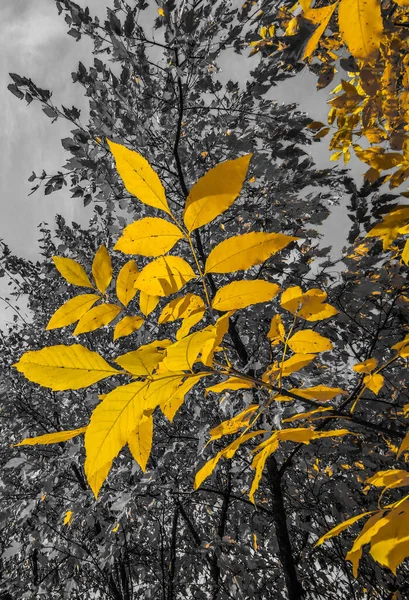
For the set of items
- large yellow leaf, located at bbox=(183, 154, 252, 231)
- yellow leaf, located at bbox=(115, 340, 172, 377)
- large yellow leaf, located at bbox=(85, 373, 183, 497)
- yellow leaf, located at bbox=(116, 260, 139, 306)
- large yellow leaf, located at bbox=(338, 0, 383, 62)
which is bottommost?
large yellow leaf, located at bbox=(85, 373, 183, 497)

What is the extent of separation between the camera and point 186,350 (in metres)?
0.39

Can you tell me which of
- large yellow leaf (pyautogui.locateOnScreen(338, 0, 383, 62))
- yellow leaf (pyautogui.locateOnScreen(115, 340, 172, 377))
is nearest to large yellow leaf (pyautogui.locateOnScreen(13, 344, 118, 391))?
yellow leaf (pyautogui.locateOnScreen(115, 340, 172, 377))

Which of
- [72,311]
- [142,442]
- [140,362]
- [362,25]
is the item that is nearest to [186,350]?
[140,362]

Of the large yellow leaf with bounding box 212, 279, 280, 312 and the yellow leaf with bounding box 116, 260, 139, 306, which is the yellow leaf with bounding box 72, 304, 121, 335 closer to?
the yellow leaf with bounding box 116, 260, 139, 306

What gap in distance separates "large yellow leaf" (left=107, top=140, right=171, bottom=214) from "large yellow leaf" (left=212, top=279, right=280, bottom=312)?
13 cm

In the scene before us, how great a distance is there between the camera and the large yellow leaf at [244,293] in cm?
44

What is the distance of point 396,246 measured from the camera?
4.93 ft

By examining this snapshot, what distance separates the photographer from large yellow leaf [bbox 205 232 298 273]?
40 cm

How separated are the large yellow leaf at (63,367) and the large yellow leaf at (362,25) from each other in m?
0.52

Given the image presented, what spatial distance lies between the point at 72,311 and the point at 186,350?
0.90ft

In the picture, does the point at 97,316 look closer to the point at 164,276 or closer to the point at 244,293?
the point at 164,276

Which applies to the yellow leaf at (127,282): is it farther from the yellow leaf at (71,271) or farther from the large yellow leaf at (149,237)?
the large yellow leaf at (149,237)

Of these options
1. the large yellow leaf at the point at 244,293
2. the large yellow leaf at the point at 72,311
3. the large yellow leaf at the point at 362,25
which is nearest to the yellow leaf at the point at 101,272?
the large yellow leaf at the point at 72,311

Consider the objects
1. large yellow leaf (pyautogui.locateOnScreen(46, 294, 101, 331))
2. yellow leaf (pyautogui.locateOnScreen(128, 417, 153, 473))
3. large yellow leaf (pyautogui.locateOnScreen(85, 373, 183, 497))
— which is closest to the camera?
large yellow leaf (pyautogui.locateOnScreen(85, 373, 183, 497))
